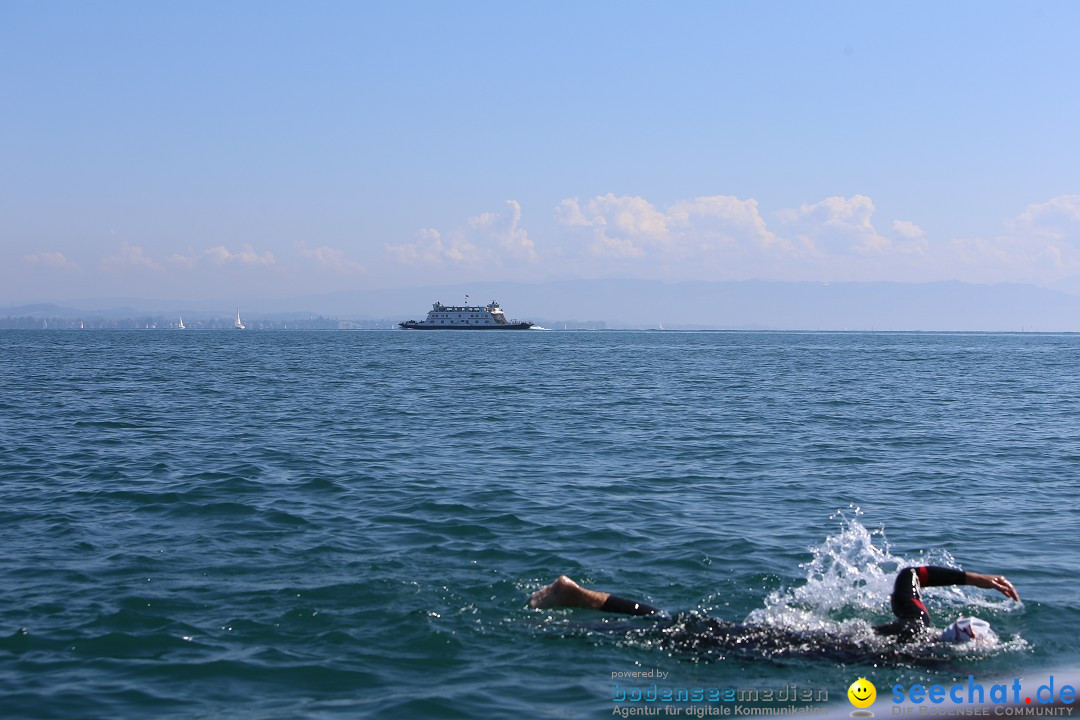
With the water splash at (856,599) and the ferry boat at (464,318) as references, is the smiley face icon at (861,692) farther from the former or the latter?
the ferry boat at (464,318)

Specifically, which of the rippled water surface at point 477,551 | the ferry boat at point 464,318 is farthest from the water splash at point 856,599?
the ferry boat at point 464,318

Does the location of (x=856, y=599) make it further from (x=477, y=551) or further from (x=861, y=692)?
(x=477, y=551)

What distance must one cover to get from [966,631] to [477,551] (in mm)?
5986

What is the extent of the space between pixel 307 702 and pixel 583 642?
273 centimetres

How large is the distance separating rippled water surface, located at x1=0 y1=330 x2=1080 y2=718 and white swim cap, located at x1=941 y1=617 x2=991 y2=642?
0.51ft

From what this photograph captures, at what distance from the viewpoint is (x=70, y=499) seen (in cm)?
1509

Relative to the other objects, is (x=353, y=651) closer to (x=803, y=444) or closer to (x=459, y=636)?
(x=459, y=636)

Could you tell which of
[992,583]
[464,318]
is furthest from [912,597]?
[464,318]

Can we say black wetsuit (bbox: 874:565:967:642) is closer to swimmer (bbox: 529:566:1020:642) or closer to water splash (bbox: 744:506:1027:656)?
swimmer (bbox: 529:566:1020:642)

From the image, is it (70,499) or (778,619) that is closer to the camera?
(778,619)

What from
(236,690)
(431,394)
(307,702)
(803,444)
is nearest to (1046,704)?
(307,702)

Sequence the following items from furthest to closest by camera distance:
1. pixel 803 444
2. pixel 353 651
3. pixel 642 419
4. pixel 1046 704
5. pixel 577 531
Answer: pixel 642 419
pixel 803 444
pixel 577 531
pixel 353 651
pixel 1046 704

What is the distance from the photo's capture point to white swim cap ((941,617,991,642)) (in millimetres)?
8703

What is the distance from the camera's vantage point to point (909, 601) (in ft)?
29.6
